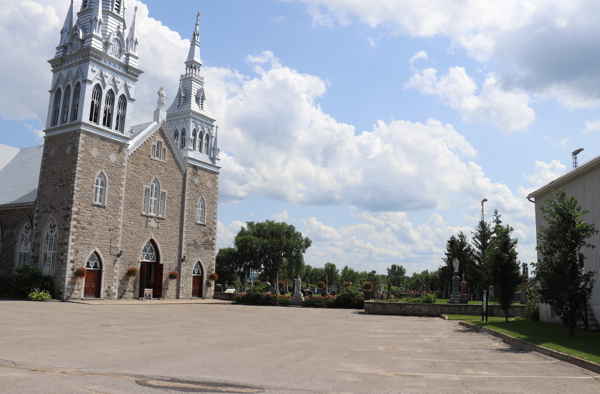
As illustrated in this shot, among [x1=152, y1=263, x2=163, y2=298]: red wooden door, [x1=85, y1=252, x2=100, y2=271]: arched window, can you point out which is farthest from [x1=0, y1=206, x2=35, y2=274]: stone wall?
[x1=152, y1=263, x2=163, y2=298]: red wooden door

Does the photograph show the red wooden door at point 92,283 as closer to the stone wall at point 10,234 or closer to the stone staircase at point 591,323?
the stone wall at point 10,234

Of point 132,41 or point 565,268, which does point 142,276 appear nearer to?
point 132,41

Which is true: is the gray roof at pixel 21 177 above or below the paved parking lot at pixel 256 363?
above

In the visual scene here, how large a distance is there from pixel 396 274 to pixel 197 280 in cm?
8688

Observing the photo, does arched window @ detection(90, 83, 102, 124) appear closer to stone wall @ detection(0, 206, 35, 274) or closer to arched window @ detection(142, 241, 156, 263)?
stone wall @ detection(0, 206, 35, 274)

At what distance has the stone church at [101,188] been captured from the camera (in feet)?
95.1

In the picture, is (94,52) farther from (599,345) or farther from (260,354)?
(599,345)

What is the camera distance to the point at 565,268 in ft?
48.1

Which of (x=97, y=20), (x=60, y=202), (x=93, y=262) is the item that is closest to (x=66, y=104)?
(x=97, y=20)

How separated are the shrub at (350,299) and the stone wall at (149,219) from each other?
1266 cm

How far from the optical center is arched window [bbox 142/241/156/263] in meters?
34.2

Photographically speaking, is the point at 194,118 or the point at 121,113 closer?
the point at 121,113

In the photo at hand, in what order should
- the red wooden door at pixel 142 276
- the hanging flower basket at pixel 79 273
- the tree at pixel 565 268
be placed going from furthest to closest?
the red wooden door at pixel 142 276 < the hanging flower basket at pixel 79 273 < the tree at pixel 565 268

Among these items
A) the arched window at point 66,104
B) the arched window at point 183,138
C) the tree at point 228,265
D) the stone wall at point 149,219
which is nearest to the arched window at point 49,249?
the stone wall at point 149,219
